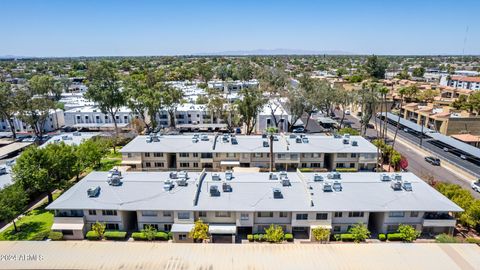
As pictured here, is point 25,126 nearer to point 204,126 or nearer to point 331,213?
point 204,126

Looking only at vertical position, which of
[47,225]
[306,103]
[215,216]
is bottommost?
[47,225]

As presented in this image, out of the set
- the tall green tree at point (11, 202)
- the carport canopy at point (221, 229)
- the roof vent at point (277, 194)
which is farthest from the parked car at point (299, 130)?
the tall green tree at point (11, 202)

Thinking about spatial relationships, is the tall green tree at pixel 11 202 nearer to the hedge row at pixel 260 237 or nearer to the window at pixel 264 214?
the hedge row at pixel 260 237

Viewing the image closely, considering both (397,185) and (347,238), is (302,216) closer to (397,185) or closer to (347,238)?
(347,238)

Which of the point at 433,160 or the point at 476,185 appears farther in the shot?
the point at 433,160

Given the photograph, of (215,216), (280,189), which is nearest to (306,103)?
(280,189)

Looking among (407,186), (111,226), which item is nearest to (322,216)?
(407,186)
